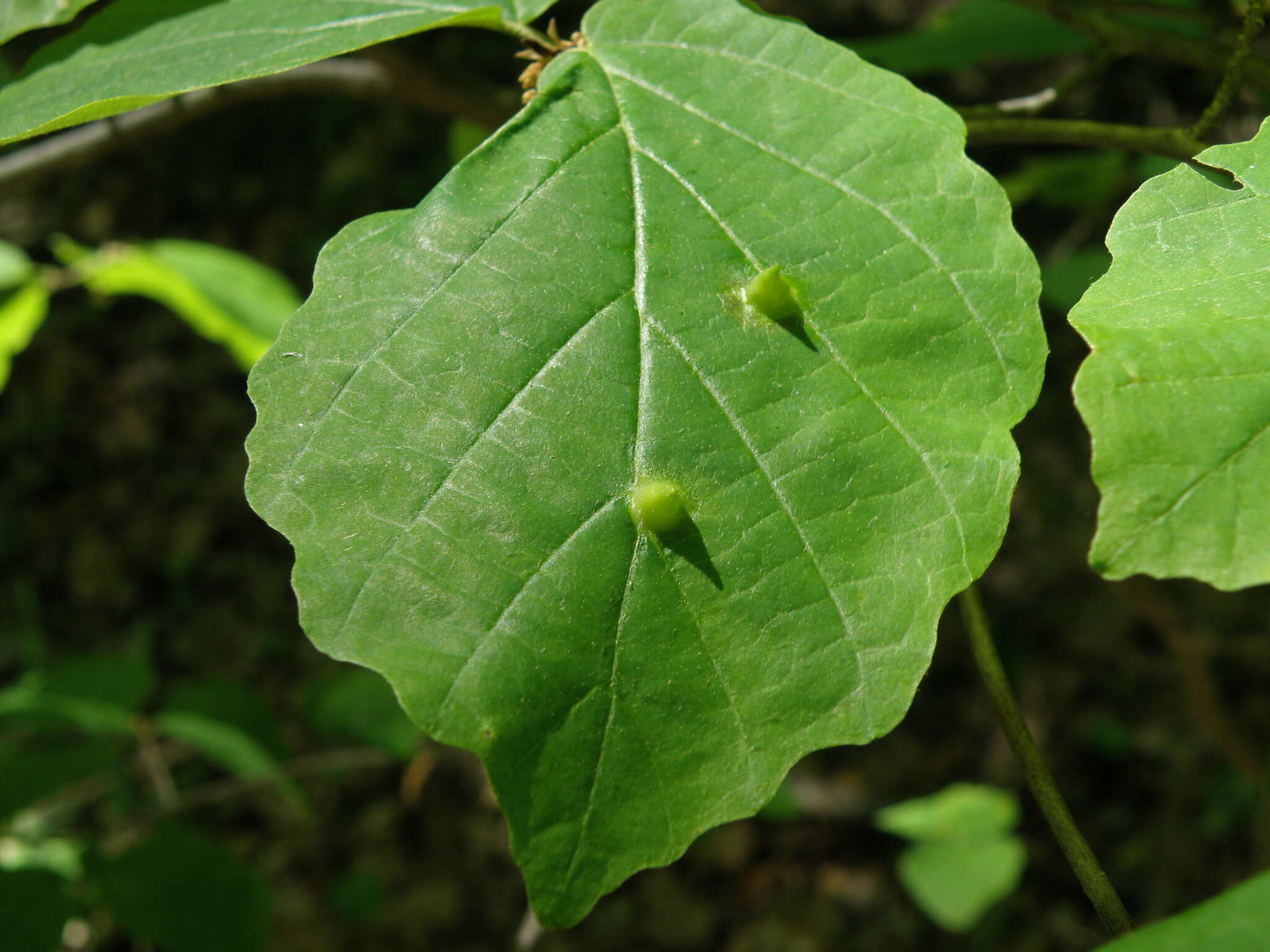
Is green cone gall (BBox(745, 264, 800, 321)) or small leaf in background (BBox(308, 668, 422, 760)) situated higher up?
green cone gall (BBox(745, 264, 800, 321))

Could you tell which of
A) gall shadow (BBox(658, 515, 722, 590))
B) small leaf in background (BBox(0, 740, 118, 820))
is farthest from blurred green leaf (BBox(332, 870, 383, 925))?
gall shadow (BBox(658, 515, 722, 590))

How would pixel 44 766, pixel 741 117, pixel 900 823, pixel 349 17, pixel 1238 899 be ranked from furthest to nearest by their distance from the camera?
pixel 900 823 < pixel 44 766 < pixel 349 17 < pixel 741 117 < pixel 1238 899

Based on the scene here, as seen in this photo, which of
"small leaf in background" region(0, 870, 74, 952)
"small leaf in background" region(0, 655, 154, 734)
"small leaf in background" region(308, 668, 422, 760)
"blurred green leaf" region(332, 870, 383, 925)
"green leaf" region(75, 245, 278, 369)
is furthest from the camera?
"blurred green leaf" region(332, 870, 383, 925)

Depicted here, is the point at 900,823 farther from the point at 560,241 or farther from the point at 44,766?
the point at 560,241

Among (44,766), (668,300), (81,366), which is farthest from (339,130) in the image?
(668,300)

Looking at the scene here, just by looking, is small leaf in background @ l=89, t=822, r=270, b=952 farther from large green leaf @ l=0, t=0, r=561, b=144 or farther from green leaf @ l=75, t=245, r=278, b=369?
large green leaf @ l=0, t=0, r=561, b=144

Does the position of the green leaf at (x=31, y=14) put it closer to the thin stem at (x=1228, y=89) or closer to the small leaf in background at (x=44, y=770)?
the thin stem at (x=1228, y=89)
